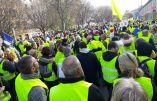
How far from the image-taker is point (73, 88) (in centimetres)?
393

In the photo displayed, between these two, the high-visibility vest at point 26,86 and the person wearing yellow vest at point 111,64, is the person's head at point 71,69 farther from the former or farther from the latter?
the person wearing yellow vest at point 111,64

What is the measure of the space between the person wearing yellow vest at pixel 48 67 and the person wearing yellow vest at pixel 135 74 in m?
2.98

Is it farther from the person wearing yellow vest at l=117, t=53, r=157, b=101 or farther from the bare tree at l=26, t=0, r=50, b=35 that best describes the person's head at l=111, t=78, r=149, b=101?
the bare tree at l=26, t=0, r=50, b=35

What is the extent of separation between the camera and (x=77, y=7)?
58469mm

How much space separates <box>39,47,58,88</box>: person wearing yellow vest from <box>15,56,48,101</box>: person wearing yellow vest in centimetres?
242

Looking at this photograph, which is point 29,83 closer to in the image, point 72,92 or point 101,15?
point 72,92

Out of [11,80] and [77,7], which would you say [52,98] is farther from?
[77,7]

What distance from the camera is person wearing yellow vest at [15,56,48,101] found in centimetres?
441

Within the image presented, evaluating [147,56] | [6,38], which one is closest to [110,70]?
[147,56]

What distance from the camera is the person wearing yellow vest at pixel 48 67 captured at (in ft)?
23.7

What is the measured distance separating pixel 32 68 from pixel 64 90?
0.90 metres

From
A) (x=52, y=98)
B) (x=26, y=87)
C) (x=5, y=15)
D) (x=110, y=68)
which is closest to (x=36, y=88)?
(x=26, y=87)

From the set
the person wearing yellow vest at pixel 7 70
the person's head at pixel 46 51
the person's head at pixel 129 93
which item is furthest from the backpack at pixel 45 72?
the person's head at pixel 129 93

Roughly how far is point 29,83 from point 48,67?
8.91ft
